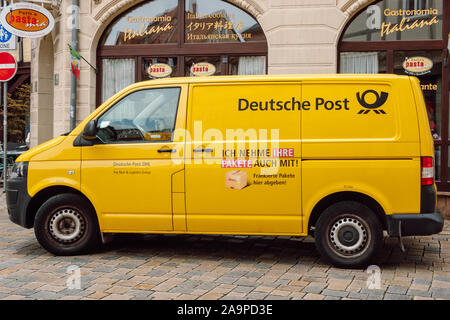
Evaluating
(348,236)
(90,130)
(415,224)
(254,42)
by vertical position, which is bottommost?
(348,236)

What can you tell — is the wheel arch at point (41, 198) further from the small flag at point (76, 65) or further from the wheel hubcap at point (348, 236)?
the small flag at point (76, 65)

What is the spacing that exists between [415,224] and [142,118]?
307cm

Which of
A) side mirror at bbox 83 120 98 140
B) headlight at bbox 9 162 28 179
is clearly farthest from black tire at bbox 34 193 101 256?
side mirror at bbox 83 120 98 140

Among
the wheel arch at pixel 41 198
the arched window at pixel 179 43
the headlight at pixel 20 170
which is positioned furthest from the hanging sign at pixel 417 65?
the headlight at pixel 20 170

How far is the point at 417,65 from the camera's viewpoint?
10.0m

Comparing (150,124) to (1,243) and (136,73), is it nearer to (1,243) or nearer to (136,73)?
(1,243)

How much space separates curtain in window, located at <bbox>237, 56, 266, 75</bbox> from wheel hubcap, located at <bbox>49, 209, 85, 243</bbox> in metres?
5.74

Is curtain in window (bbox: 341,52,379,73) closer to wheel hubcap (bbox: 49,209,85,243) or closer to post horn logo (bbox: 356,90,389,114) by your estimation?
post horn logo (bbox: 356,90,389,114)

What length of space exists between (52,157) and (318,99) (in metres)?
3.01

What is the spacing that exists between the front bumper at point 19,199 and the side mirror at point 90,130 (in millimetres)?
877

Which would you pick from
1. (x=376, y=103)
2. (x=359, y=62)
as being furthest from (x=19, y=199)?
(x=359, y=62)

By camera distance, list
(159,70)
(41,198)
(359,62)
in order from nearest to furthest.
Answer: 1. (41,198)
2. (359,62)
3. (159,70)

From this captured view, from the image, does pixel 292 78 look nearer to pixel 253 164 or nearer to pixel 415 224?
pixel 253 164

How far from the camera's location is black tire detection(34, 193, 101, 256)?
610cm
